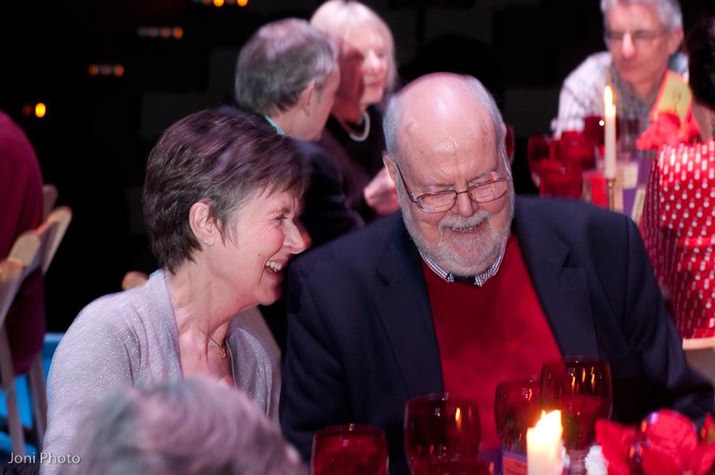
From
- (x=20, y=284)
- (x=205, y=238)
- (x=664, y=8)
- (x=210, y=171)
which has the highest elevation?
(x=664, y=8)

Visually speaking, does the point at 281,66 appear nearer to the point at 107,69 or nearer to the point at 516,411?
the point at 516,411

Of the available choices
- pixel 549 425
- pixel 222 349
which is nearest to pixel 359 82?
pixel 222 349

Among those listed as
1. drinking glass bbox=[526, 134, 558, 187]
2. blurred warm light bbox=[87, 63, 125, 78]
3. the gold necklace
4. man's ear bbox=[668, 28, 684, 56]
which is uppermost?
man's ear bbox=[668, 28, 684, 56]

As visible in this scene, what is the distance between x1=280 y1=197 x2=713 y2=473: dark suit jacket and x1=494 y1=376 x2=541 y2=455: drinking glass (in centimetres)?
47

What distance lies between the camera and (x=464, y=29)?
6.66 metres

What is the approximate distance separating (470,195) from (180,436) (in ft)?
4.72

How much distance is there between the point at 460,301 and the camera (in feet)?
8.12

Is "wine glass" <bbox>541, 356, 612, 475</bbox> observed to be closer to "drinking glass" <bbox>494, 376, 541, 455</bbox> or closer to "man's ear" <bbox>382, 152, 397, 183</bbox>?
"drinking glass" <bbox>494, 376, 541, 455</bbox>

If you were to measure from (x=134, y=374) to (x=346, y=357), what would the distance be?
0.48 m

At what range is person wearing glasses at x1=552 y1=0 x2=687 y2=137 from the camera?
15.7 ft

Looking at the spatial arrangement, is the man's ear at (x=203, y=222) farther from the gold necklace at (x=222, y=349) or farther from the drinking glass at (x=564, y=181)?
the drinking glass at (x=564, y=181)

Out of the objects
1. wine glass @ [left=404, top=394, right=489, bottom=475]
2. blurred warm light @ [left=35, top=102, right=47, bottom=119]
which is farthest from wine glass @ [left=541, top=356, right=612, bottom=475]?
blurred warm light @ [left=35, top=102, right=47, bottom=119]

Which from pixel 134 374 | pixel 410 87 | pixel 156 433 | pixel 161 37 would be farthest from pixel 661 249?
pixel 161 37

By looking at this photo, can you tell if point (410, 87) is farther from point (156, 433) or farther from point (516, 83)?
point (516, 83)
